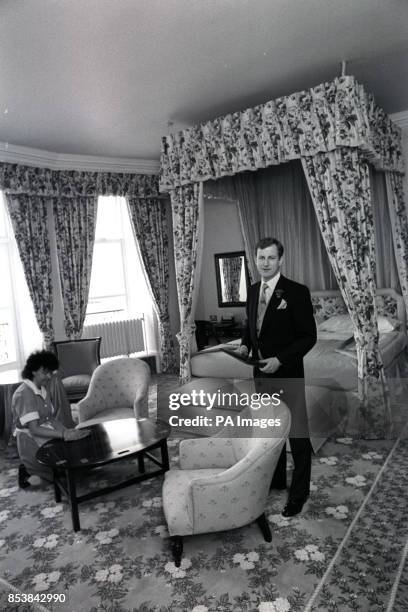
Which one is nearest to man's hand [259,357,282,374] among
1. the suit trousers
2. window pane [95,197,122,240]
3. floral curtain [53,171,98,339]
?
the suit trousers

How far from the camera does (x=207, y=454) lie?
2990 mm

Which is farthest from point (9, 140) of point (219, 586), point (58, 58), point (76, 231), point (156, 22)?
point (219, 586)

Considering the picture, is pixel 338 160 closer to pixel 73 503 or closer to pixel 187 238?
pixel 187 238

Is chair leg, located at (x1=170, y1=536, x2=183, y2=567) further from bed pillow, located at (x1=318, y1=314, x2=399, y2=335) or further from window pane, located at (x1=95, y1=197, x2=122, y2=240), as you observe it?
window pane, located at (x1=95, y1=197, x2=122, y2=240)

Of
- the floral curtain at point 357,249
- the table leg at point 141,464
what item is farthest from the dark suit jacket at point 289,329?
the table leg at point 141,464

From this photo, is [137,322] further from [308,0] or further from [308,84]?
[308,0]

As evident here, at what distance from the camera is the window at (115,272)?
7.26m

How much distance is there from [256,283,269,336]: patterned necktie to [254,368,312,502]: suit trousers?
31 cm

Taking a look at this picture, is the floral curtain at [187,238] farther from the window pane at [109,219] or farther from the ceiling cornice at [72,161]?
the window pane at [109,219]

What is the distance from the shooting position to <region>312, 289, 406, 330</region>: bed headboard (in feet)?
18.6

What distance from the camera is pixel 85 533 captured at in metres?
2.97

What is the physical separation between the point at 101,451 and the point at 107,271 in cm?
453

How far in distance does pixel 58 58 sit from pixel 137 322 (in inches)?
176

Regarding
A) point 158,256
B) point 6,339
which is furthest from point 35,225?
point 158,256
